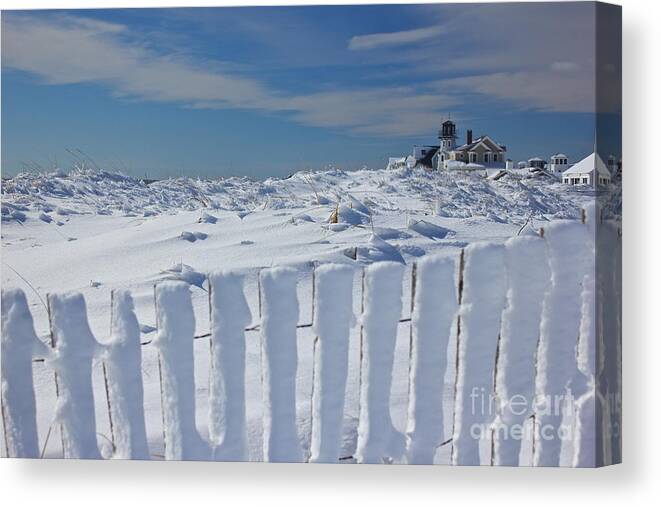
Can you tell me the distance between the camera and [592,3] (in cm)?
394

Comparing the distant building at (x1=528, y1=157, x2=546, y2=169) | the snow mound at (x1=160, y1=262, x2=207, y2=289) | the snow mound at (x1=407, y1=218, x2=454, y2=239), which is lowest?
the snow mound at (x1=160, y1=262, x2=207, y2=289)

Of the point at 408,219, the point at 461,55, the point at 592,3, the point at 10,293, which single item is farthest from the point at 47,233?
the point at 592,3

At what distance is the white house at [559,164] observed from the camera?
13.2 feet

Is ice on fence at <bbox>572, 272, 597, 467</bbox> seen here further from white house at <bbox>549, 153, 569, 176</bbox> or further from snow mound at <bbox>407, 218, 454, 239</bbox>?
snow mound at <bbox>407, 218, 454, 239</bbox>

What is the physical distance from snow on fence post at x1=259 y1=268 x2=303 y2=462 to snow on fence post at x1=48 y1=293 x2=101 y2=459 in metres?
0.87

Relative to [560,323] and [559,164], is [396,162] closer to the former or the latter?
[559,164]

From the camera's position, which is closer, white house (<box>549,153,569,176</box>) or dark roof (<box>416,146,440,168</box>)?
white house (<box>549,153,569,176</box>)

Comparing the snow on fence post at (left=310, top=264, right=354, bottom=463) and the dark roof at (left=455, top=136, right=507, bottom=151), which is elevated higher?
the dark roof at (left=455, top=136, right=507, bottom=151)

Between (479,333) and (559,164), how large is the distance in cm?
92

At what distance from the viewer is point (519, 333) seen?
3979 millimetres

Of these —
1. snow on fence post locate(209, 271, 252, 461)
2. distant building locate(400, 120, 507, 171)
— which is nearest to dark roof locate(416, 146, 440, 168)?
distant building locate(400, 120, 507, 171)

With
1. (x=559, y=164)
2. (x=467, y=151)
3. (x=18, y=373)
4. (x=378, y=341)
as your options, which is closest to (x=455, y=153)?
(x=467, y=151)

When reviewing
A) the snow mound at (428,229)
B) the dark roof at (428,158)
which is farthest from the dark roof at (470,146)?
the snow mound at (428,229)

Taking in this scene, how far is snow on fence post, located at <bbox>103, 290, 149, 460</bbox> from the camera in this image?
13.3 feet
